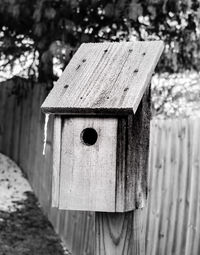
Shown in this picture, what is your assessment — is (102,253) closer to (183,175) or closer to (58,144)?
(58,144)

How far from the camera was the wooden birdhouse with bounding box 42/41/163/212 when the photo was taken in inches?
94.5

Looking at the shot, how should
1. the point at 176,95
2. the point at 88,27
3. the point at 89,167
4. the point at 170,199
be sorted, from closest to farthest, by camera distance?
the point at 89,167 < the point at 170,199 < the point at 88,27 < the point at 176,95

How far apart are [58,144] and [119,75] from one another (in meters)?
0.44

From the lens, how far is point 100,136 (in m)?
2.44

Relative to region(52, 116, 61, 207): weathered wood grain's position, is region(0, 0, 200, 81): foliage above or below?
above

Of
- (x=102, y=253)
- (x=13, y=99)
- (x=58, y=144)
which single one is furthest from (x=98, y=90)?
(x=13, y=99)

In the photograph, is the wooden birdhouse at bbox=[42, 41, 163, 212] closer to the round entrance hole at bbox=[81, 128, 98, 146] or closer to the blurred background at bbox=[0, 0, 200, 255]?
the round entrance hole at bbox=[81, 128, 98, 146]

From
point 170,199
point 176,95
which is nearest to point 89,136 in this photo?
point 170,199

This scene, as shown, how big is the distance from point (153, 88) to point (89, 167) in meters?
5.42

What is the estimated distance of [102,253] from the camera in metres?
2.57

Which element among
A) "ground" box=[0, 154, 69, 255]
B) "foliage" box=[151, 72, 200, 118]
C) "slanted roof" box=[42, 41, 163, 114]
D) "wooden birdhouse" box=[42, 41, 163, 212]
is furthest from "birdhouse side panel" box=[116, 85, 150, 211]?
"foliage" box=[151, 72, 200, 118]

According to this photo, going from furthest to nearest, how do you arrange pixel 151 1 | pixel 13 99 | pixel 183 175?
1. pixel 13 99
2. pixel 151 1
3. pixel 183 175

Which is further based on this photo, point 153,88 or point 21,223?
point 153,88

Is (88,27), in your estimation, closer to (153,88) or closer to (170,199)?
(153,88)
